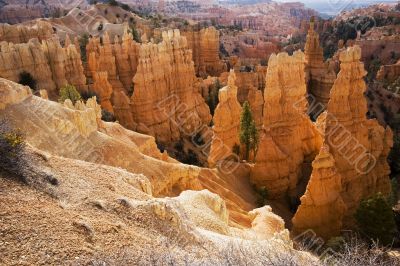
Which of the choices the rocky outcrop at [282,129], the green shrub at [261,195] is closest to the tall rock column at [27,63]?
the rocky outcrop at [282,129]

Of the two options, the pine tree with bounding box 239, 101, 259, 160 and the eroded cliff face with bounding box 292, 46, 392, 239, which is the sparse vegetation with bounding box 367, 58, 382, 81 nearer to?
the eroded cliff face with bounding box 292, 46, 392, 239

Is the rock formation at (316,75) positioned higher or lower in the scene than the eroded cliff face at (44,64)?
lower

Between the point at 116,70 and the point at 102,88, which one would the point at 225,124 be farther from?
the point at 116,70

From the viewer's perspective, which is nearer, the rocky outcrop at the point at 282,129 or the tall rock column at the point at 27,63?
the rocky outcrop at the point at 282,129

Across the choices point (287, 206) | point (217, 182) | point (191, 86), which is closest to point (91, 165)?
point (217, 182)

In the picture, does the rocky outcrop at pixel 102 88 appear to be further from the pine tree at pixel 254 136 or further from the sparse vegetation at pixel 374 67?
the sparse vegetation at pixel 374 67

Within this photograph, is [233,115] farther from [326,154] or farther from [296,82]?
[326,154]

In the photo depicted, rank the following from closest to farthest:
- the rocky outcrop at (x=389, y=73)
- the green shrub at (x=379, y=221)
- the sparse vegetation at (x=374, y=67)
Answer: the green shrub at (x=379, y=221) → the rocky outcrop at (x=389, y=73) → the sparse vegetation at (x=374, y=67)
